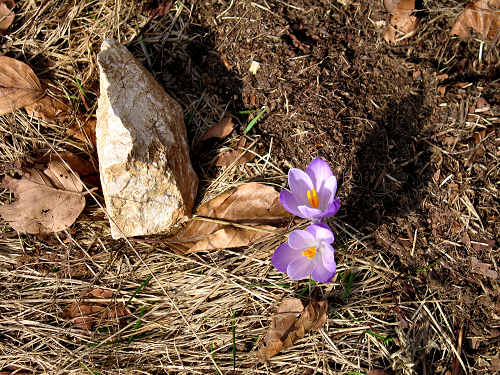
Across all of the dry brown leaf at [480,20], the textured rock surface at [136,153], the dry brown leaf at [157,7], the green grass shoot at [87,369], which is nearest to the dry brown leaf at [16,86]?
the textured rock surface at [136,153]

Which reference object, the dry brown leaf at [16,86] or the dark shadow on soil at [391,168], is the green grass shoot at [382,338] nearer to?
the dark shadow on soil at [391,168]

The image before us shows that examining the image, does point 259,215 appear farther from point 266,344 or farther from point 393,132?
point 393,132

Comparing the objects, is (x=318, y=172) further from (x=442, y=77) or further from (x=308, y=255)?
(x=442, y=77)

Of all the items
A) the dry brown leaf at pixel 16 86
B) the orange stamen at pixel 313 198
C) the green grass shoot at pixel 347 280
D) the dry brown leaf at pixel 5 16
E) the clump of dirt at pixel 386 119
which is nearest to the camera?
the orange stamen at pixel 313 198

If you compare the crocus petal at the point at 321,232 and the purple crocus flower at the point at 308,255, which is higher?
the crocus petal at the point at 321,232

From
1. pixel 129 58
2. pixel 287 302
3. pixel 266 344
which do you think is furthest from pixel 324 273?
pixel 129 58
